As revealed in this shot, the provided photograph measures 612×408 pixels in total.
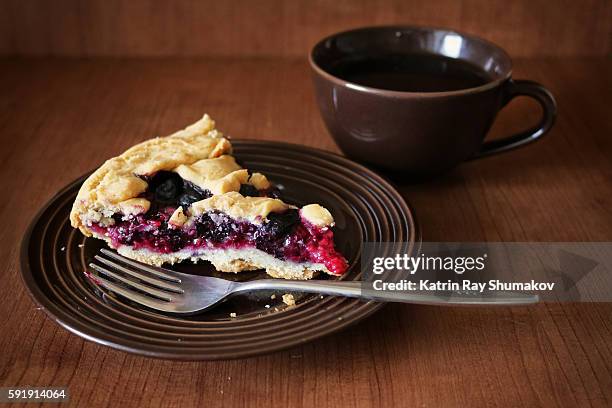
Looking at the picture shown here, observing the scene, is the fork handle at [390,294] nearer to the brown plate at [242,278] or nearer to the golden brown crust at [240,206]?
the brown plate at [242,278]

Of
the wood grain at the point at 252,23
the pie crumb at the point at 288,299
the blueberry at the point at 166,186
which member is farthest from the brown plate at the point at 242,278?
the wood grain at the point at 252,23

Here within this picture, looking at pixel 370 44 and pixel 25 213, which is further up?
pixel 370 44

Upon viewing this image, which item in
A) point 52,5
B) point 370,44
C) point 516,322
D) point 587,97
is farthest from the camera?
point 52,5

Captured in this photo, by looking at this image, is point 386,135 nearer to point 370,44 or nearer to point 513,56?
point 370,44

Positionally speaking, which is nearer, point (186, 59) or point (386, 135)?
point (386, 135)

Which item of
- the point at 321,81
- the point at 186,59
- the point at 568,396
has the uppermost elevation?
the point at 321,81

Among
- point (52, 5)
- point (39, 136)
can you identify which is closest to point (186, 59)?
point (52, 5)

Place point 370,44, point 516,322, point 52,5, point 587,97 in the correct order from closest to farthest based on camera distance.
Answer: point 516,322, point 370,44, point 587,97, point 52,5
